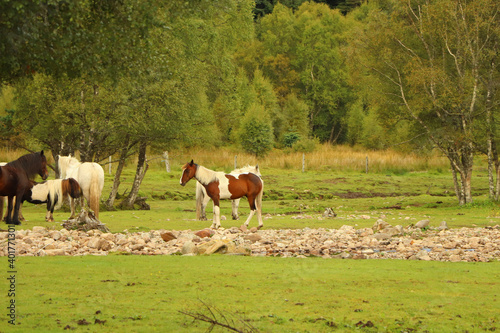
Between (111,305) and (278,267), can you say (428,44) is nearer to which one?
(278,267)

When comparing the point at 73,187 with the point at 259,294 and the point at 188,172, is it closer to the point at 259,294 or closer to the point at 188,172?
the point at 188,172

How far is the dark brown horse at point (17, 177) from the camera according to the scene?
19.3 meters

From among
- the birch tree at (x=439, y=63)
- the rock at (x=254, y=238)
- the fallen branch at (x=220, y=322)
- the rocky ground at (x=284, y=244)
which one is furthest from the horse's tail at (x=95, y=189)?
the birch tree at (x=439, y=63)

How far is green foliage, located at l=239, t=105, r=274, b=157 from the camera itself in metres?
66.1

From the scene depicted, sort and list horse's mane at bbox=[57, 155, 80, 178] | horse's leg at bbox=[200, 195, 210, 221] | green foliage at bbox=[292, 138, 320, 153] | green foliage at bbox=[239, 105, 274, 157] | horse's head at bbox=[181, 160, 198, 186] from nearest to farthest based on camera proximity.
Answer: horse's head at bbox=[181, 160, 198, 186], horse's leg at bbox=[200, 195, 210, 221], horse's mane at bbox=[57, 155, 80, 178], green foliage at bbox=[239, 105, 274, 157], green foliage at bbox=[292, 138, 320, 153]

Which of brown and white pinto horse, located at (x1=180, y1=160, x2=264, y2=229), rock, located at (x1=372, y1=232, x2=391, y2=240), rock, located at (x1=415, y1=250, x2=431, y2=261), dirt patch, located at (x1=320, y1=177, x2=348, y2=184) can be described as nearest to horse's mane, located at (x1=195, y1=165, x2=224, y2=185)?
brown and white pinto horse, located at (x1=180, y1=160, x2=264, y2=229)

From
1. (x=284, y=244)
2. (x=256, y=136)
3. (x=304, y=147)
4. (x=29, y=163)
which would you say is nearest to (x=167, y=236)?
(x=284, y=244)

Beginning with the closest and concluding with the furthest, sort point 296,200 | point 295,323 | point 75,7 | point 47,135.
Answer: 1. point 295,323
2. point 75,7
3. point 47,135
4. point 296,200

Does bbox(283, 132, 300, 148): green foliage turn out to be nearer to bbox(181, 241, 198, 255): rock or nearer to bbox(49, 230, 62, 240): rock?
bbox(49, 230, 62, 240): rock

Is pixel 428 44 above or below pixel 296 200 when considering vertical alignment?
above

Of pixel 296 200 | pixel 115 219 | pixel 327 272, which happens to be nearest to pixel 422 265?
pixel 327 272

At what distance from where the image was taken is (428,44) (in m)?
34.9

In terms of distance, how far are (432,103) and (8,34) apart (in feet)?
88.7

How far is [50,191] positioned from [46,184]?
30 centimetres
